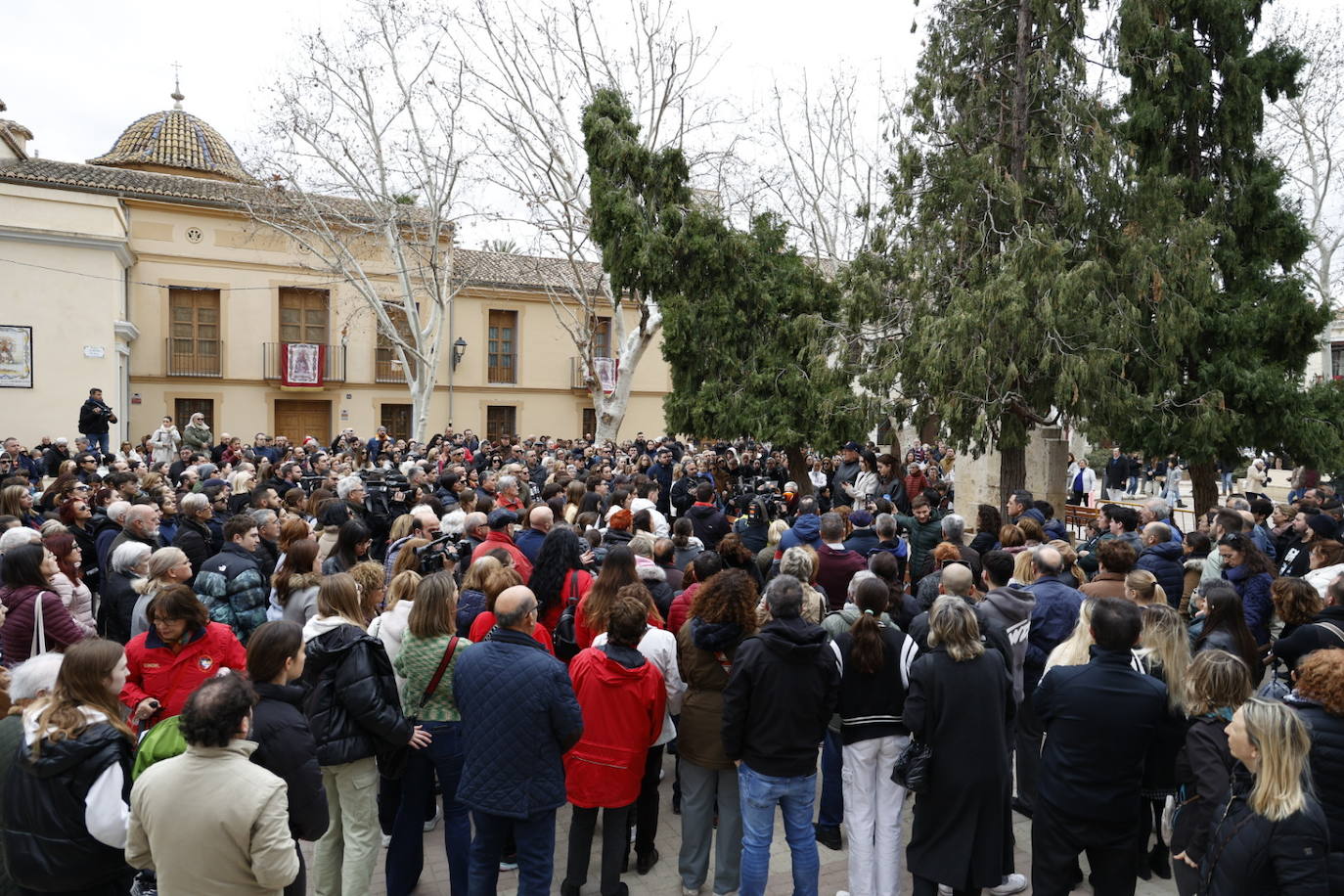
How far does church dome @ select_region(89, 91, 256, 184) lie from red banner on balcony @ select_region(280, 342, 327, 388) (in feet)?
19.8

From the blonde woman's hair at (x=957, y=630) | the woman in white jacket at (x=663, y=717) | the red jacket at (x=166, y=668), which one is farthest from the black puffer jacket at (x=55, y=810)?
the blonde woman's hair at (x=957, y=630)

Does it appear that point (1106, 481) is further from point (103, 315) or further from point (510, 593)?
point (103, 315)

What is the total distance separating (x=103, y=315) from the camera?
768 inches

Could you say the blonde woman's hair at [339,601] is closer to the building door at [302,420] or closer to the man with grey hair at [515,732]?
the man with grey hair at [515,732]

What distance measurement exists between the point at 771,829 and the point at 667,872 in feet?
2.93

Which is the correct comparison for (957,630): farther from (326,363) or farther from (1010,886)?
(326,363)

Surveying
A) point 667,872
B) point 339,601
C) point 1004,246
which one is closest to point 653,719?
point 667,872

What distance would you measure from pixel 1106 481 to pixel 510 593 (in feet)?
71.1

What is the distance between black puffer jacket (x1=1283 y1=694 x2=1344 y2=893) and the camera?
2.94 m

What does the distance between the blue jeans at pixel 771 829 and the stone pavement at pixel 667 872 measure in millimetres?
387

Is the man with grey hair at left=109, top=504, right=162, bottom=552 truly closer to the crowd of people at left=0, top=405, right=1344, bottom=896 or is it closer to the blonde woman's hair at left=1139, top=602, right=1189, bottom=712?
the crowd of people at left=0, top=405, right=1344, bottom=896

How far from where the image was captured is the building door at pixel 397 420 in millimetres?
27734

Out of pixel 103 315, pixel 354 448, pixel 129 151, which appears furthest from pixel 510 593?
pixel 129 151

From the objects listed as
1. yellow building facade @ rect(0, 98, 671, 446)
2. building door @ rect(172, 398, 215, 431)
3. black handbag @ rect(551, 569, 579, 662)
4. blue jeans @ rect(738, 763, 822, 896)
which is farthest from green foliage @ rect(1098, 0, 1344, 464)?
building door @ rect(172, 398, 215, 431)
